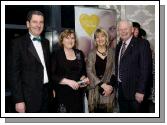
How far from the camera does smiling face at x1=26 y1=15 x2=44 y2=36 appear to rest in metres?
2.83

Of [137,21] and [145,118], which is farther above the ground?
[137,21]

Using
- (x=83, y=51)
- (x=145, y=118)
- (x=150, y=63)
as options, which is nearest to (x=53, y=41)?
(x=83, y=51)

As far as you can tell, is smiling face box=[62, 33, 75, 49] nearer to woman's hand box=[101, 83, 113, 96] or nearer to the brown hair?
the brown hair

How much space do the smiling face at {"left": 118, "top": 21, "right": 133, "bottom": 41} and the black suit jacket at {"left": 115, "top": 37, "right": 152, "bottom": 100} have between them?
0.09 meters

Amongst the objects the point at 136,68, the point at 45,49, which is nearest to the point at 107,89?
the point at 136,68

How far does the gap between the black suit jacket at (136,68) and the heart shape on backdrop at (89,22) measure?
493mm

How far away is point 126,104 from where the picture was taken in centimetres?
303

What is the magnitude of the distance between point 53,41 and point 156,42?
1.08m

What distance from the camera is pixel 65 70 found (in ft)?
9.52

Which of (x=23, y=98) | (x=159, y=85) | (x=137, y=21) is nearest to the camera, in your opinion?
(x=23, y=98)

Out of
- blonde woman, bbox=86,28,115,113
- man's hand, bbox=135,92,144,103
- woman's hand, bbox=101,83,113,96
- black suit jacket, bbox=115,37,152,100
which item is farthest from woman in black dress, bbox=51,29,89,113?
man's hand, bbox=135,92,144,103

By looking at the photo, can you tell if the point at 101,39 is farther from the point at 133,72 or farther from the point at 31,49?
the point at 31,49

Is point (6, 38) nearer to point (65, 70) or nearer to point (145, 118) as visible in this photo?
point (65, 70)

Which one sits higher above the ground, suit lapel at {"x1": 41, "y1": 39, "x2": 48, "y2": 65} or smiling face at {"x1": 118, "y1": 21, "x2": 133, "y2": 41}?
smiling face at {"x1": 118, "y1": 21, "x2": 133, "y2": 41}
